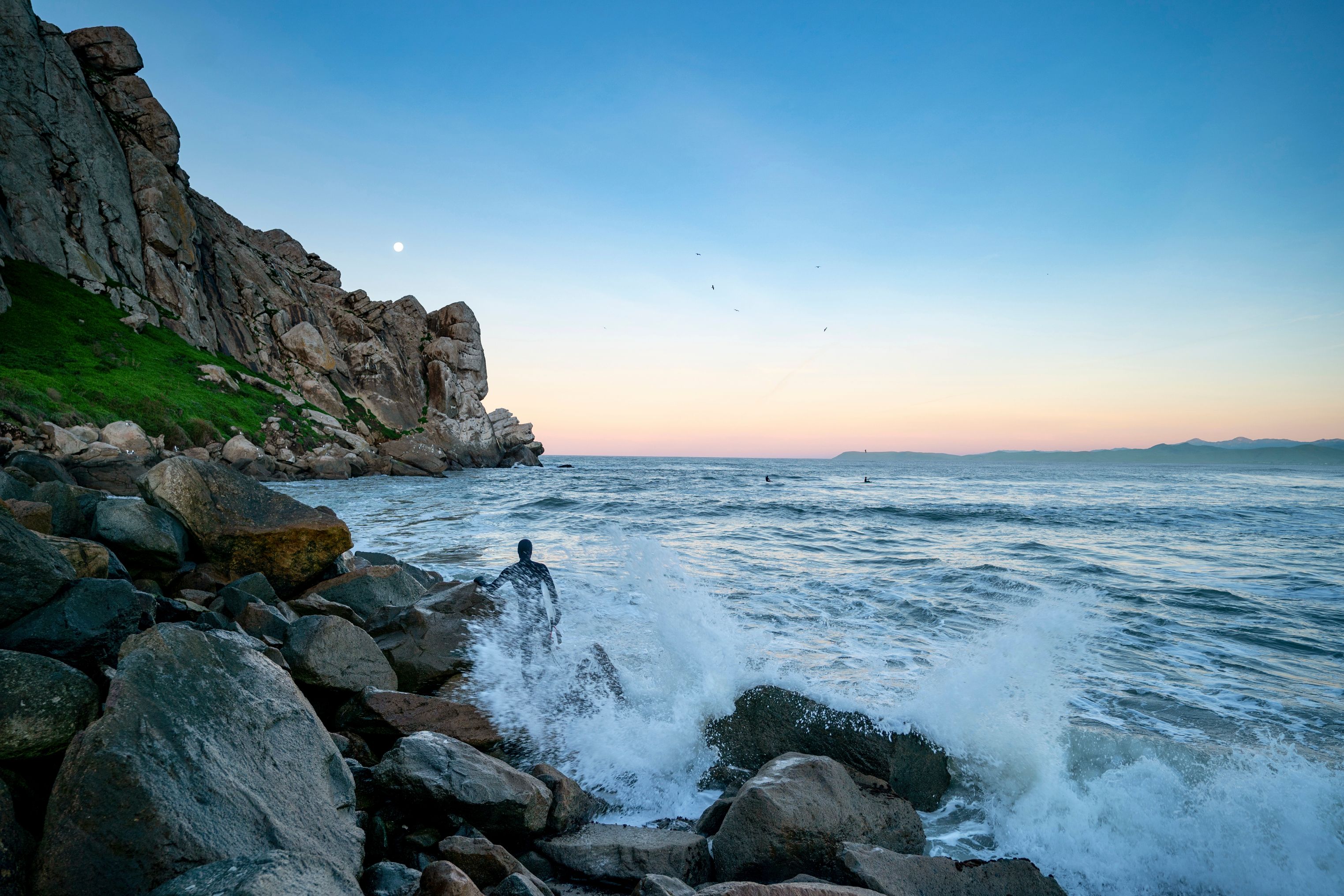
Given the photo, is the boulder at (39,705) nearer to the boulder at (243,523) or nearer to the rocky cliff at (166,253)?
the boulder at (243,523)

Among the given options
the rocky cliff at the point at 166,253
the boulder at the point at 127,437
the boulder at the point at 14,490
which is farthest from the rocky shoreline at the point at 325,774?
the rocky cliff at the point at 166,253

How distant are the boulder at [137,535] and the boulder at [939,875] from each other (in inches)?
307

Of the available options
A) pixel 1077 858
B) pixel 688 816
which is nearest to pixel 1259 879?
pixel 1077 858

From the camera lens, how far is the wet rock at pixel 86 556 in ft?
16.3

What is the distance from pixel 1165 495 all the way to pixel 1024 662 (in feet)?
163

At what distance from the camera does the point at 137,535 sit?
702cm

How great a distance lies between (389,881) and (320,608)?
496cm

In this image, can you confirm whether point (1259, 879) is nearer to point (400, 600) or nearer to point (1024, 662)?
point (1024, 662)

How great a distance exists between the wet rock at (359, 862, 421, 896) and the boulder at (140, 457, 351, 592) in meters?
6.01

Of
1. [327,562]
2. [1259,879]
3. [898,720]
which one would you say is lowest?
[1259,879]

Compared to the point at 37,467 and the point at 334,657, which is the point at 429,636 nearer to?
the point at 334,657

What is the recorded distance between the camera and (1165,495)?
1785 inches

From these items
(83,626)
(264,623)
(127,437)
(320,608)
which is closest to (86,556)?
(264,623)

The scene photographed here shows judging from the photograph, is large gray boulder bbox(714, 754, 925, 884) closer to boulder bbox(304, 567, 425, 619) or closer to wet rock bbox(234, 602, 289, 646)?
wet rock bbox(234, 602, 289, 646)
